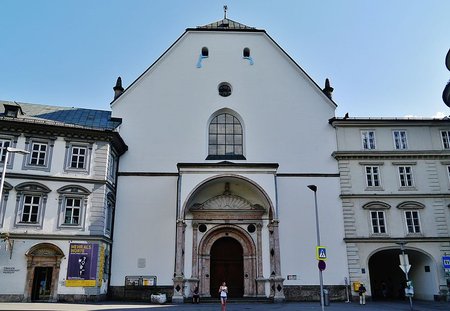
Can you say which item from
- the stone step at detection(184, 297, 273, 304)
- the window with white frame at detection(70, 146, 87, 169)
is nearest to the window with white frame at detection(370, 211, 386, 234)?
the stone step at detection(184, 297, 273, 304)

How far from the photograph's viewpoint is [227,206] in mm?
27297

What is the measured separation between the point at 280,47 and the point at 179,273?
18203 millimetres

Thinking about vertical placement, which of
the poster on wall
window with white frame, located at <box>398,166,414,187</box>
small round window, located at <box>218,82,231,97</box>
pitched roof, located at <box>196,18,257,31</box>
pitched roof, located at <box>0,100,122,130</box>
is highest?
pitched roof, located at <box>196,18,257,31</box>

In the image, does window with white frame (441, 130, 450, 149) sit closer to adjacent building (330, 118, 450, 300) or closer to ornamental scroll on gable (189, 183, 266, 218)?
adjacent building (330, 118, 450, 300)

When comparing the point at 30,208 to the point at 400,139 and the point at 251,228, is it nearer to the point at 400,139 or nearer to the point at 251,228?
the point at 251,228

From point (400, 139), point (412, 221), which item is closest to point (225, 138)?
point (400, 139)

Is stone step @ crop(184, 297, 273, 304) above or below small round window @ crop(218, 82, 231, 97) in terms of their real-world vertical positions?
below

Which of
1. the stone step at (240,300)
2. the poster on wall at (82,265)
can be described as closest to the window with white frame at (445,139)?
the stone step at (240,300)

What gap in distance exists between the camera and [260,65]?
3072cm

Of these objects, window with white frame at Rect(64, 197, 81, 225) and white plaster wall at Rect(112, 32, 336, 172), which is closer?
window with white frame at Rect(64, 197, 81, 225)

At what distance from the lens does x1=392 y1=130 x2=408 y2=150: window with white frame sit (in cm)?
2909

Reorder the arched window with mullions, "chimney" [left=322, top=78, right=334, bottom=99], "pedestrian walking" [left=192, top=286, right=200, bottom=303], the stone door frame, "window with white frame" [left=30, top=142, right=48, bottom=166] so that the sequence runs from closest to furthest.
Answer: the stone door frame < "window with white frame" [left=30, top=142, right=48, bottom=166] < "pedestrian walking" [left=192, top=286, right=200, bottom=303] < the arched window with mullions < "chimney" [left=322, top=78, right=334, bottom=99]

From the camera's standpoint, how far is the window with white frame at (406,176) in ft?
92.6

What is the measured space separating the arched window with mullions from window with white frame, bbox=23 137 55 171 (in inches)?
410
